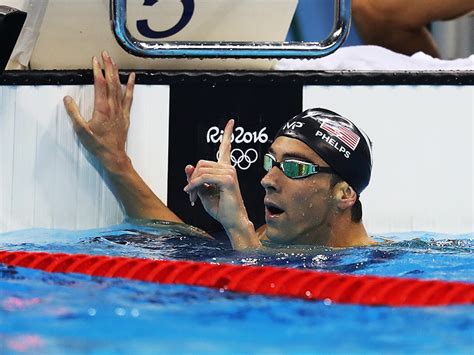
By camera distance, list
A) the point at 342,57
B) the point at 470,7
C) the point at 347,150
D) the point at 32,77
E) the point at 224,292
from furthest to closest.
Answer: the point at 470,7, the point at 342,57, the point at 32,77, the point at 347,150, the point at 224,292

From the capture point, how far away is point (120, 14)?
10.4 ft

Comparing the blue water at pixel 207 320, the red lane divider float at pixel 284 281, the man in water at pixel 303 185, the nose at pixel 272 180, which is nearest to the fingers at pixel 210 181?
the man in water at pixel 303 185

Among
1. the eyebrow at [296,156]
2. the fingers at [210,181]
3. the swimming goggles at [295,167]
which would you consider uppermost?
the eyebrow at [296,156]

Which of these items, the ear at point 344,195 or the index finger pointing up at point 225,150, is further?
the ear at point 344,195

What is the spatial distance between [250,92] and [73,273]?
1.15 metres

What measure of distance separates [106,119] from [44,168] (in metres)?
0.29

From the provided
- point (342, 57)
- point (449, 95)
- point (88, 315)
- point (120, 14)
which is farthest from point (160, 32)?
point (88, 315)

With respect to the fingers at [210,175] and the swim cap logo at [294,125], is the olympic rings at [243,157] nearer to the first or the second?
the swim cap logo at [294,125]

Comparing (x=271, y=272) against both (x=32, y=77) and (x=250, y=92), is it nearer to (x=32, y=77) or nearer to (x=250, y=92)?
(x=250, y=92)

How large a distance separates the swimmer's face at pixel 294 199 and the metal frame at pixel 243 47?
13.0 inches

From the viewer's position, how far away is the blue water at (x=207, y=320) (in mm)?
1739

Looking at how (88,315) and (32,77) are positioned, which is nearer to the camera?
(88,315)

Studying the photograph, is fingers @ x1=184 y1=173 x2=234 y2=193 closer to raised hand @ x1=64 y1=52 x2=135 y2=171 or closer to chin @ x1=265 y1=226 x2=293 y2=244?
chin @ x1=265 y1=226 x2=293 y2=244

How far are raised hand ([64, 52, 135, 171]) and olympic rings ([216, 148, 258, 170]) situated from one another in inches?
13.9
